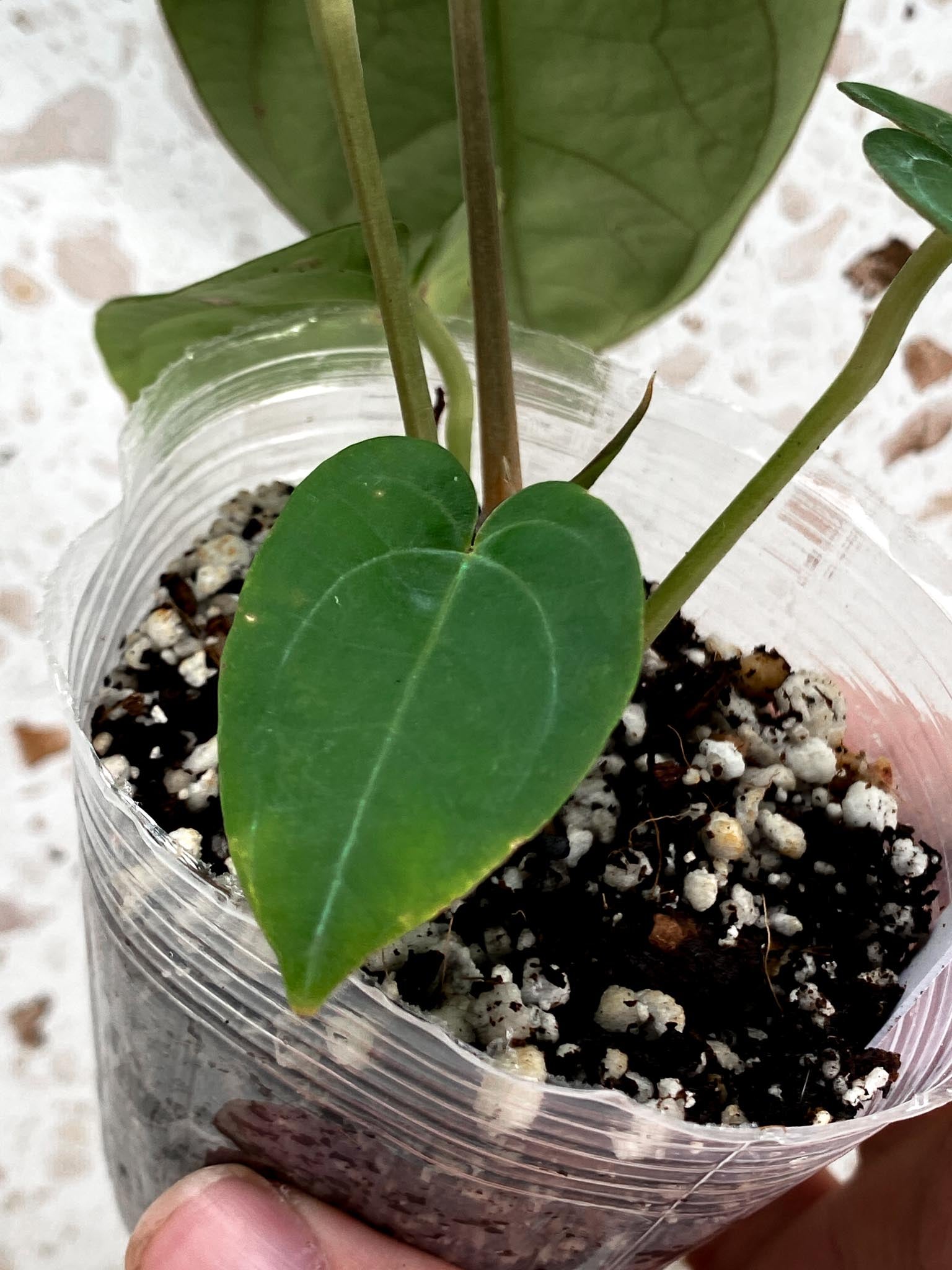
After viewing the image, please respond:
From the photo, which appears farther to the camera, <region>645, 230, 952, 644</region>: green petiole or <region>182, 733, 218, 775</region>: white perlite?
<region>182, 733, 218, 775</region>: white perlite

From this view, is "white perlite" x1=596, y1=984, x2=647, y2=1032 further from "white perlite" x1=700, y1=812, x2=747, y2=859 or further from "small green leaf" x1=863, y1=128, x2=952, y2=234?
"small green leaf" x1=863, y1=128, x2=952, y2=234

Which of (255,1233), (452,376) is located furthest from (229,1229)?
(452,376)

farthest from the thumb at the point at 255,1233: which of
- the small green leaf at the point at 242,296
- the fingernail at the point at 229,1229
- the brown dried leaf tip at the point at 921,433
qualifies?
the brown dried leaf tip at the point at 921,433

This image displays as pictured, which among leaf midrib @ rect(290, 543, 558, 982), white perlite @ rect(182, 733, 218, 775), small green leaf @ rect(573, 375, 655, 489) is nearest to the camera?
leaf midrib @ rect(290, 543, 558, 982)

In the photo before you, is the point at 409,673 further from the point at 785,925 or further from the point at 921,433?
the point at 921,433

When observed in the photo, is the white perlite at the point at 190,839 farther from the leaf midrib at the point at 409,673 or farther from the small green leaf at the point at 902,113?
the small green leaf at the point at 902,113

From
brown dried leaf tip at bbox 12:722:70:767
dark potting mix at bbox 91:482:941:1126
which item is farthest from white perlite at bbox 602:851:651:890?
brown dried leaf tip at bbox 12:722:70:767
